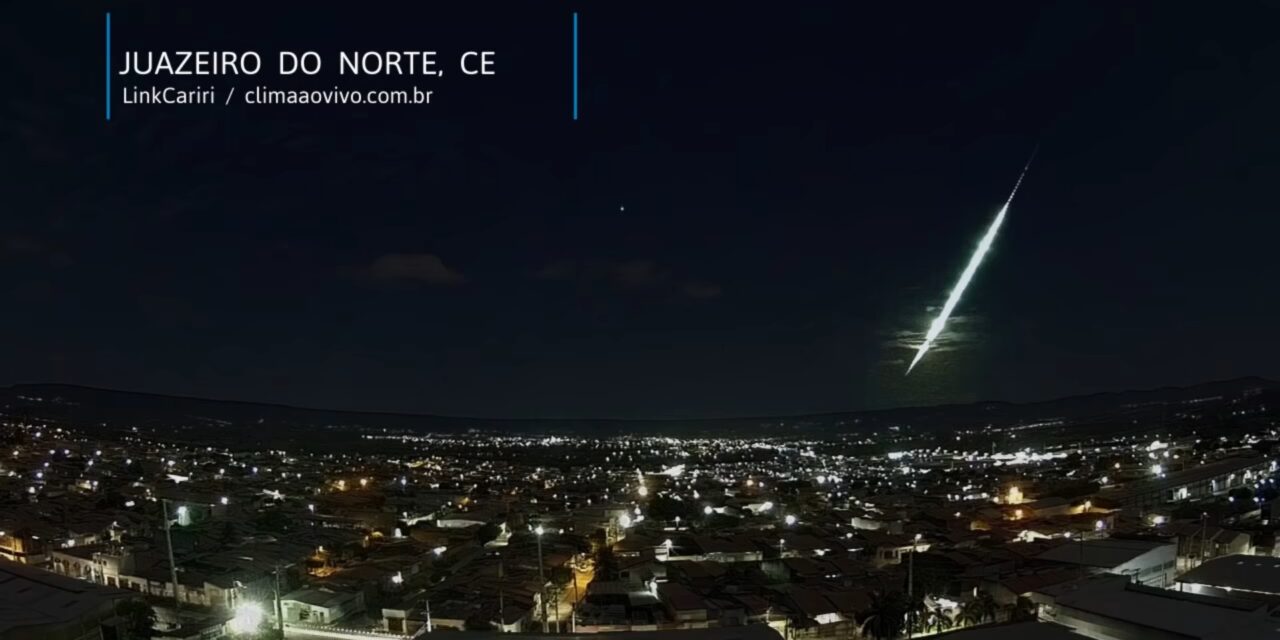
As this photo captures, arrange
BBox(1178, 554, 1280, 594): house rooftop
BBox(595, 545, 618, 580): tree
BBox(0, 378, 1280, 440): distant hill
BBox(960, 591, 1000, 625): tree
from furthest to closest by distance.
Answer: BBox(0, 378, 1280, 440): distant hill < BBox(595, 545, 618, 580): tree < BBox(960, 591, 1000, 625): tree < BBox(1178, 554, 1280, 594): house rooftop

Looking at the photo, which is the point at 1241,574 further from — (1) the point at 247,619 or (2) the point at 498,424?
(2) the point at 498,424

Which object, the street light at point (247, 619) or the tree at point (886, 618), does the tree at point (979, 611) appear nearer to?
the tree at point (886, 618)

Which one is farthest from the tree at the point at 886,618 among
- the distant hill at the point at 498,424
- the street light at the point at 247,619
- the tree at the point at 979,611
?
the distant hill at the point at 498,424

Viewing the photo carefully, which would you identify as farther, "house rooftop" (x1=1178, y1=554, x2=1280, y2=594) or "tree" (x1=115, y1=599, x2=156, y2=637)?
"house rooftop" (x1=1178, y1=554, x2=1280, y2=594)

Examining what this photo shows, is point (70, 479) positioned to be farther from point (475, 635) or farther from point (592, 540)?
point (475, 635)

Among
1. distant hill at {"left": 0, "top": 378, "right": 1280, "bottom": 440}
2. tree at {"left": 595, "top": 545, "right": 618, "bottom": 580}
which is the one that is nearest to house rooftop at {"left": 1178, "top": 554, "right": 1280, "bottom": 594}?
tree at {"left": 595, "top": 545, "right": 618, "bottom": 580}

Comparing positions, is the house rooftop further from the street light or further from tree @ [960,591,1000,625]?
the street light
